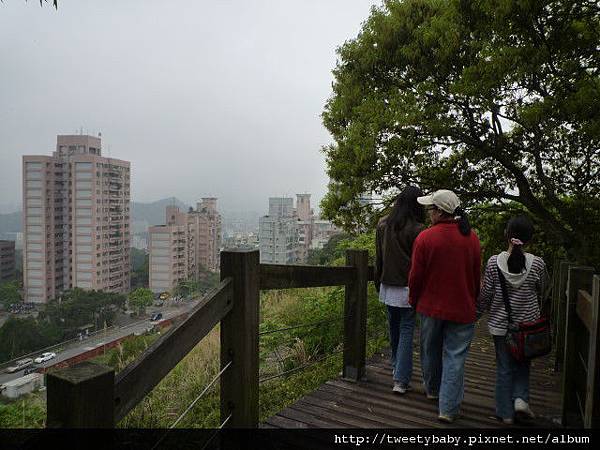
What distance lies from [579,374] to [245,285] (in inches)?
96.9

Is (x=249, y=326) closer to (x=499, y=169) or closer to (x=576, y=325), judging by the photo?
A: (x=576, y=325)

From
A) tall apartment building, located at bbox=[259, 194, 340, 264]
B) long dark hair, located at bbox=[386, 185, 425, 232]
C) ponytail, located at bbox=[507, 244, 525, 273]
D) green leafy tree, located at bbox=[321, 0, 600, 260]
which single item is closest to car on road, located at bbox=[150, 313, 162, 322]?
tall apartment building, located at bbox=[259, 194, 340, 264]

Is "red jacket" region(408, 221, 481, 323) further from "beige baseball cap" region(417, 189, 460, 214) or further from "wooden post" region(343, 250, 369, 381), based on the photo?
"wooden post" region(343, 250, 369, 381)

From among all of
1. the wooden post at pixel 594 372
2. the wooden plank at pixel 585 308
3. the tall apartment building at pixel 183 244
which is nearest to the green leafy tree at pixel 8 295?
the tall apartment building at pixel 183 244

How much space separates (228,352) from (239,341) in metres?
0.08

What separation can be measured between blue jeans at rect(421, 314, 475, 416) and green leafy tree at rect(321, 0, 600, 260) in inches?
120

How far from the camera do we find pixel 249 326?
2023 millimetres

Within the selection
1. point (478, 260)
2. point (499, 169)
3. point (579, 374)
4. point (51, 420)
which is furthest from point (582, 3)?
point (51, 420)

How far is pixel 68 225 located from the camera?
5588 cm

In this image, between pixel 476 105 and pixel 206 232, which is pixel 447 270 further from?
pixel 206 232

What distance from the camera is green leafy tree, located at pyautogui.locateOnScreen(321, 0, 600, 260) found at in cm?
472

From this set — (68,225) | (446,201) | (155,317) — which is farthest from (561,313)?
(68,225)

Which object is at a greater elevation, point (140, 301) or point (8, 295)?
point (8, 295)

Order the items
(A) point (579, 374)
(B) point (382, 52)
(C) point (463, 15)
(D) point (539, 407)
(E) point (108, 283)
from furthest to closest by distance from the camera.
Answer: (E) point (108, 283) → (B) point (382, 52) → (C) point (463, 15) → (D) point (539, 407) → (A) point (579, 374)
